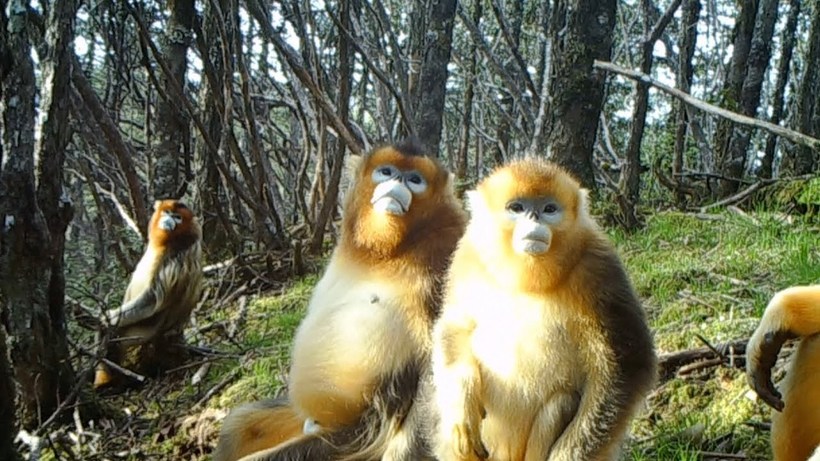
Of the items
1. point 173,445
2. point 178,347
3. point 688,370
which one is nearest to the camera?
point 688,370

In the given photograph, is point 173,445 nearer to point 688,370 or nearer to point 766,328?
point 688,370

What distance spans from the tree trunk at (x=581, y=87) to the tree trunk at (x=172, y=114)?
3.03 metres

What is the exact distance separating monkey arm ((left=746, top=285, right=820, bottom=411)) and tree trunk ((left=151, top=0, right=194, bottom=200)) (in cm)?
514

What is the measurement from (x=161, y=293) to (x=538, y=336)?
399 centimetres

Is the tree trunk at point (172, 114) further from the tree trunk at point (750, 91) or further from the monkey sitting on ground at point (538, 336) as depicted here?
the tree trunk at point (750, 91)

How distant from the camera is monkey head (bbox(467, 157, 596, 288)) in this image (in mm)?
2262

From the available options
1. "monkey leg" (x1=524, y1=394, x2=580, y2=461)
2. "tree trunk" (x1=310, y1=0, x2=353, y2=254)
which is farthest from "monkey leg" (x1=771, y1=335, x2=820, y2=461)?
"tree trunk" (x1=310, y1=0, x2=353, y2=254)

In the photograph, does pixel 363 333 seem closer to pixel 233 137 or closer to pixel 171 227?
pixel 171 227

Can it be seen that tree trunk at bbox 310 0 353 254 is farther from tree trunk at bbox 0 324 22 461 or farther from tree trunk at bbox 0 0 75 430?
tree trunk at bbox 0 324 22 461

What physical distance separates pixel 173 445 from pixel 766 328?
288 centimetres

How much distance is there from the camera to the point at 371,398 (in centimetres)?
284

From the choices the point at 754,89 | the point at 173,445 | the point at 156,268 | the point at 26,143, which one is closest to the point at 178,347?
the point at 156,268

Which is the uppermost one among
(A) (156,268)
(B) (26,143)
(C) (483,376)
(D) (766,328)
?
(B) (26,143)

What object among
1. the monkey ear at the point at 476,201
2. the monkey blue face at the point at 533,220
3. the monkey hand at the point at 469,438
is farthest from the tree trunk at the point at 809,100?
the monkey hand at the point at 469,438
